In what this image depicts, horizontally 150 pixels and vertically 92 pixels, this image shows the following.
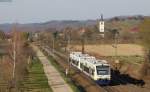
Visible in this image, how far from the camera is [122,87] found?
1863 inches

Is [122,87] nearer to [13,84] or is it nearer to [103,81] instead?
[103,81]

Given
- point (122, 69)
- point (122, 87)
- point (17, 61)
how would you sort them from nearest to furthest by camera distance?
point (17, 61) < point (122, 87) < point (122, 69)

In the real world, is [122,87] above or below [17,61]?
below

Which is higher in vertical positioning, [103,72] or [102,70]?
[102,70]

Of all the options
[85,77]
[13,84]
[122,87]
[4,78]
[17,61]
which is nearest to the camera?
[13,84]

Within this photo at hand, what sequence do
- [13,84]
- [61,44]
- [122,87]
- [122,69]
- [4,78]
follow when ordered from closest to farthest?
[13,84] → [4,78] → [122,87] → [122,69] → [61,44]

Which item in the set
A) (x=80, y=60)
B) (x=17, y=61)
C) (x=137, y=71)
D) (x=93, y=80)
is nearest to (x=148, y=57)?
(x=137, y=71)

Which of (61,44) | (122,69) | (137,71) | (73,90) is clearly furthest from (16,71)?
(61,44)

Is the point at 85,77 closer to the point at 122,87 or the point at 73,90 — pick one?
the point at 122,87

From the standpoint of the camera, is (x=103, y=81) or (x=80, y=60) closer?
(x=103, y=81)

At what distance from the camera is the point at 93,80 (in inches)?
1980

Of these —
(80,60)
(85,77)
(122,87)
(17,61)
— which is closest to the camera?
(17,61)

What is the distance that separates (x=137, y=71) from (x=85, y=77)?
10.4 metres

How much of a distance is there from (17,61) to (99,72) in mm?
9540
